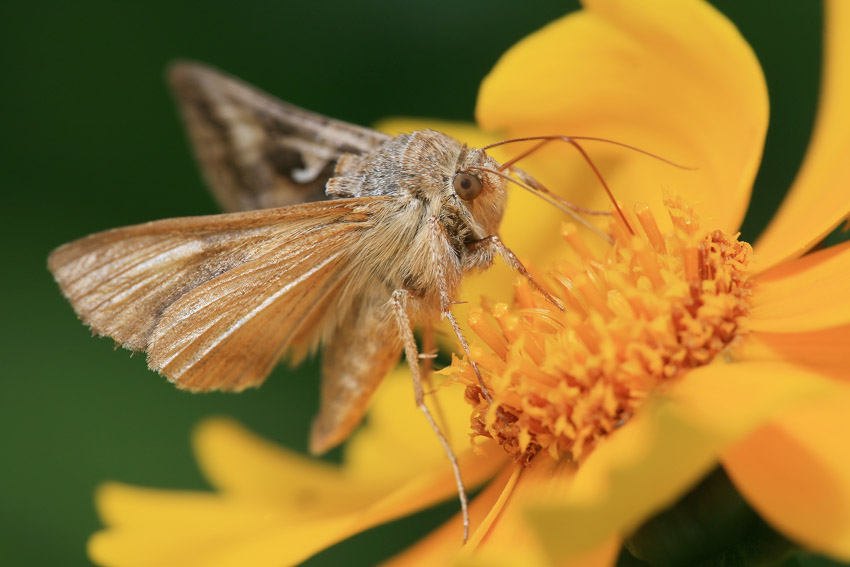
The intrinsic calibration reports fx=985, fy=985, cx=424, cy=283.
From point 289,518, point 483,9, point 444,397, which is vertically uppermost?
point 483,9

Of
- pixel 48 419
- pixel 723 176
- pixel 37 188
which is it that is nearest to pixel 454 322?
pixel 723 176

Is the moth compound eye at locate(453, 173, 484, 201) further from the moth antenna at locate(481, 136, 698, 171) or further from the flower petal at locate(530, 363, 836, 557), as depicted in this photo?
the flower petal at locate(530, 363, 836, 557)

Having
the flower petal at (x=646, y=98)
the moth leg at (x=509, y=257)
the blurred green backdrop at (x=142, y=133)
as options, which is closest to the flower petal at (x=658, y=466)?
the moth leg at (x=509, y=257)

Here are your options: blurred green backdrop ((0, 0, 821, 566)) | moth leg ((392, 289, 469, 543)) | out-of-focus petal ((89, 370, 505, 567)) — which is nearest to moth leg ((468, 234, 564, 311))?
moth leg ((392, 289, 469, 543))

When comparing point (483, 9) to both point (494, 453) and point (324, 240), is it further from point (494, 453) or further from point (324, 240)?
point (494, 453)

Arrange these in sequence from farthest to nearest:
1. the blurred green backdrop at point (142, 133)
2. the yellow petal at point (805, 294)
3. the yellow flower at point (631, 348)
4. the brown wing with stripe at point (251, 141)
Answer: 1. the blurred green backdrop at point (142, 133)
2. the brown wing with stripe at point (251, 141)
3. the yellow petal at point (805, 294)
4. the yellow flower at point (631, 348)

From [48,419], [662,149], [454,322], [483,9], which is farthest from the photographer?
[483,9]

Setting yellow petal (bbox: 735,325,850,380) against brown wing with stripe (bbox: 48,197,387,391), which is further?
brown wing with stripe (bbox: 48,197,387,391)

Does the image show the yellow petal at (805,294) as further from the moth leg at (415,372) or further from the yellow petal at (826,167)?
the moth leg at (415,372)
